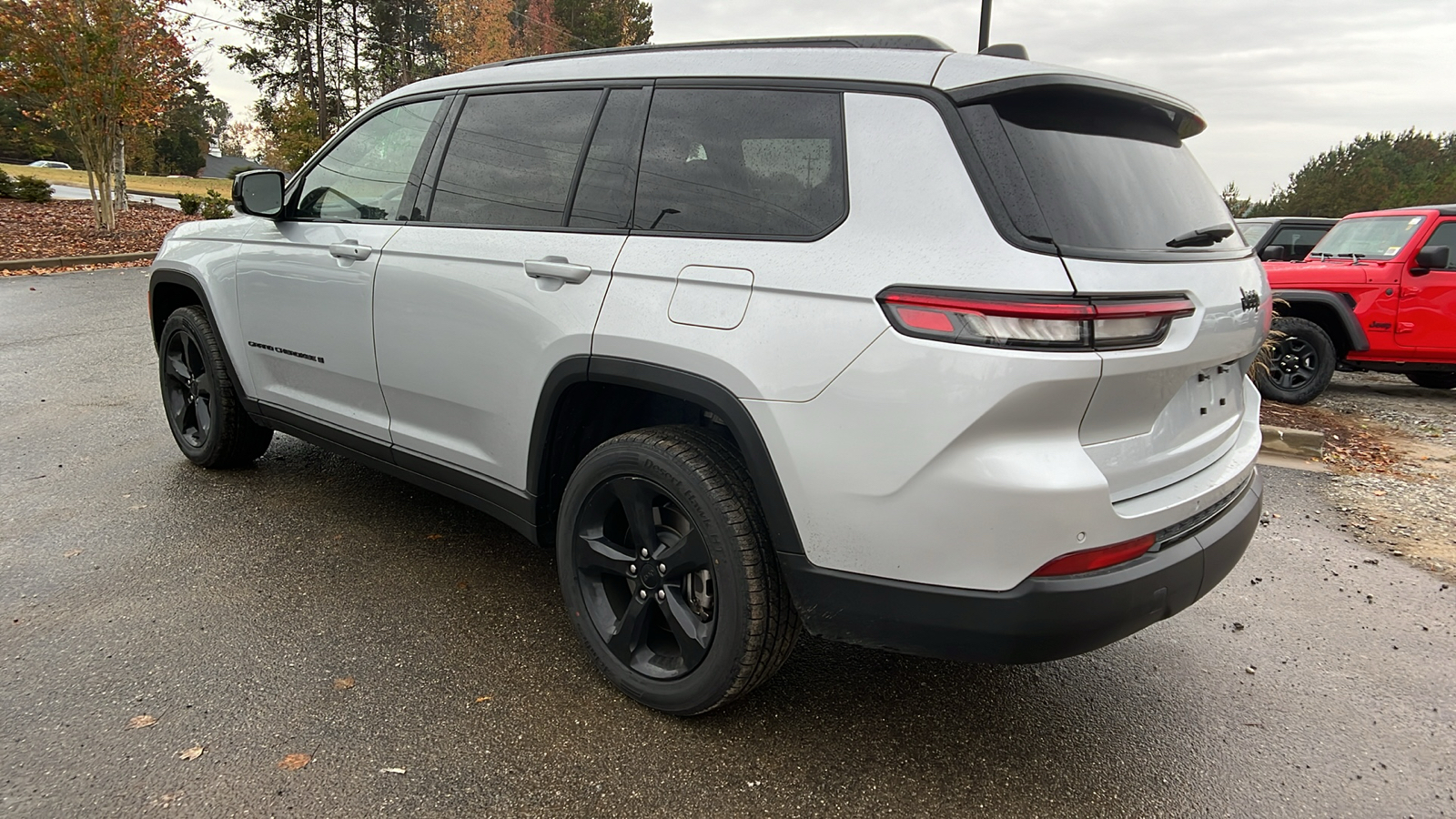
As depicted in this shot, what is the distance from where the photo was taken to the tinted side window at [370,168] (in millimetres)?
3416

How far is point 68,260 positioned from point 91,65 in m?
3.54

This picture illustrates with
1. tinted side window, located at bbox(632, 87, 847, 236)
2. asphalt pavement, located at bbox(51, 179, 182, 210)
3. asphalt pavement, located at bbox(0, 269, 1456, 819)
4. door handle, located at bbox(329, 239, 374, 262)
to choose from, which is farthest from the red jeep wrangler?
asphalt pavement, located at bbox(51, 179, 182, 210)

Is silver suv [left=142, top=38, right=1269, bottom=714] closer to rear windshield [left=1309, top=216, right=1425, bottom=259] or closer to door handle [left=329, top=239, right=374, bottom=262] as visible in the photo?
door handle [left=329, top=239, right=374, bottom=262]

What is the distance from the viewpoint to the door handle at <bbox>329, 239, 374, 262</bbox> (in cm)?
337

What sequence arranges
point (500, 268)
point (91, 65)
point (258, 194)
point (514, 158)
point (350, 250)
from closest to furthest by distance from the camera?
point (500, 268), point (514, 158), point (350, 250), point (258, 194), point (91, 65)

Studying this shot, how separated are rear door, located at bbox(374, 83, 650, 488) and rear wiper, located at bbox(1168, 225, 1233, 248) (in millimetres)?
1485

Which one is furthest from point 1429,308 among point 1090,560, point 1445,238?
point 1090,560

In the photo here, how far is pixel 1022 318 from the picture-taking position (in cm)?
192

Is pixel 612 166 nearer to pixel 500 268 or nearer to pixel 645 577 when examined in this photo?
pixel 500 268

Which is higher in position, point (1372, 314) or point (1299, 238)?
point (1299, 238)

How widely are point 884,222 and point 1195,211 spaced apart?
3.30ft

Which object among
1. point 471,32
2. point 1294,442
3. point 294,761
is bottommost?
point 294,761

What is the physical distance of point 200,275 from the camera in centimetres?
430

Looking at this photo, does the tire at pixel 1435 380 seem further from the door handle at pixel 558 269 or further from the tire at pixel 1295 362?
the door handle at pixel 558 269
